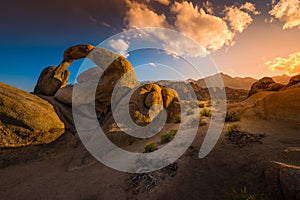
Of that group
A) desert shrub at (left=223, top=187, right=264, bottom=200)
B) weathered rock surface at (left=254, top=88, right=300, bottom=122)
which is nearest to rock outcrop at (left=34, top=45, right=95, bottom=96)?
desert shrub at (left=223, top=187, right=264, bottom=200)

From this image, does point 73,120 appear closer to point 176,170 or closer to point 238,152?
point 176,170

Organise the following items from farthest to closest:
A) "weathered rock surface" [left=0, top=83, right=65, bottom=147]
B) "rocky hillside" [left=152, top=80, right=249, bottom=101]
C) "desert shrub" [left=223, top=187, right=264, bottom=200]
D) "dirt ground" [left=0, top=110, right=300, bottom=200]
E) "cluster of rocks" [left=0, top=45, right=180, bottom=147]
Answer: "rocky hillside" [left=152, top=80, right=249, bottom=101] < "cluster of rocks" [left=0, top=45, right=180, bottom=147] < "weathered rock surface" [left=0, top=83, right=65, bottom=147] < "dirt ground" [left=0, top=110, right=300, bottom=200] < "desert shrub" [left=223, top=187, right=264, bottom=200]

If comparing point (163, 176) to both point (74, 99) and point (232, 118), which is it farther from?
point (74, 99)

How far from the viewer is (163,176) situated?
6.03 metres

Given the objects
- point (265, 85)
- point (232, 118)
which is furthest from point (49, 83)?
point (265, 85)

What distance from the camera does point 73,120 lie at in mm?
12570

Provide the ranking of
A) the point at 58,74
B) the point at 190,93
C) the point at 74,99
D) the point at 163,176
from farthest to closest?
the point at 190,93
the point at 58,74
the point at 74,99
the point at 163,176

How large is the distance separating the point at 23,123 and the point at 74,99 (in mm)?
4783

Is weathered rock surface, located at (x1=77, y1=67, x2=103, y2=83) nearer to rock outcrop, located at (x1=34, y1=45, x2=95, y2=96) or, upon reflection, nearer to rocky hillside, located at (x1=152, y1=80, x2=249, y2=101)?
rock outcrop, located at (x1=34, y1=45, x2=95, y2=96)

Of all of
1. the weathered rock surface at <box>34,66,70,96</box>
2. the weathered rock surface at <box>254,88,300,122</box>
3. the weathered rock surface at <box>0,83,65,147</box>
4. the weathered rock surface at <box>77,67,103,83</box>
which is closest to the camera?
the weathered rock surface at <box>0,83,65,147</box>

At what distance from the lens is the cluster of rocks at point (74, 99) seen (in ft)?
30.5

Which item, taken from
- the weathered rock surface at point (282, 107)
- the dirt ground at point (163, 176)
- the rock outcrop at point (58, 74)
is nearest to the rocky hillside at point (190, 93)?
the weathered rock surface at point (282, 107)

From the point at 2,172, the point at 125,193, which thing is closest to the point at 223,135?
the point at 125,193

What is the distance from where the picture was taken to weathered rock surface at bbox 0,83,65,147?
878cm
